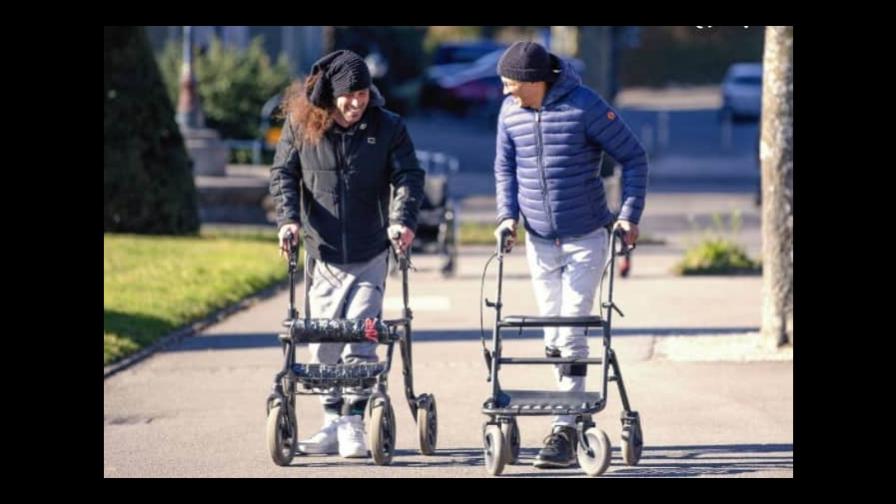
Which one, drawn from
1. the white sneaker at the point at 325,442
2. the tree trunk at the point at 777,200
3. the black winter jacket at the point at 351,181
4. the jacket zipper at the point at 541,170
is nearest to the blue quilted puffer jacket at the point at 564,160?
the jacket zipper at the point at 541,170

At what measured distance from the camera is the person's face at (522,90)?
328 inches

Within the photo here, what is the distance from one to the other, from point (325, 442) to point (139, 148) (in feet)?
36.5

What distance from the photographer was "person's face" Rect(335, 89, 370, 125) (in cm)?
847

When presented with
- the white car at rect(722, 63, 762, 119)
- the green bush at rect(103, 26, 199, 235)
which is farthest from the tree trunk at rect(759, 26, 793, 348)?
the white car at rect(722, 63, 762, 119)

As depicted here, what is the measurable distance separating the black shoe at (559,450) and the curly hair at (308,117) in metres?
1.70

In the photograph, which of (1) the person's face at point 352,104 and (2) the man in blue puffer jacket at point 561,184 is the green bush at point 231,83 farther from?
(2) the man in blue puffer jacket at point 561,184

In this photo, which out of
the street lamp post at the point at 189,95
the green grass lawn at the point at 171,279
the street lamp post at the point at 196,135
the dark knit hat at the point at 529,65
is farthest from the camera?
the street lamp post at the point at 196,135

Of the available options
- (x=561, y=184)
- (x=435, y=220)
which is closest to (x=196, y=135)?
(x=435, y=220)

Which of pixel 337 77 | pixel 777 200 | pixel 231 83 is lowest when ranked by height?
pixel 777 200

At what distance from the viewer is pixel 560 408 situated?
8.12m

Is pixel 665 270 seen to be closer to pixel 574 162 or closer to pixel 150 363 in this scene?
pixel 150 363

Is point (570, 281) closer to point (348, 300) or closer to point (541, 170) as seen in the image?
point (541, 170)

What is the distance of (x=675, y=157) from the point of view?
1560 inches

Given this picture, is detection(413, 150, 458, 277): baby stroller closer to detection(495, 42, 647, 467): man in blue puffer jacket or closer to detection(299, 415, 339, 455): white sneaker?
detection(299, 415, 339, 455): white sneaker
